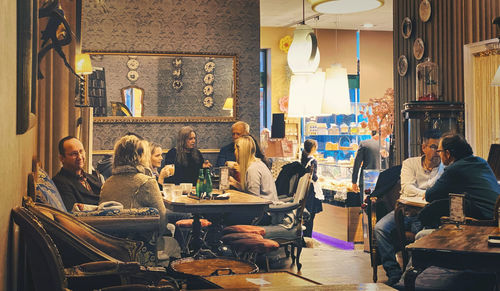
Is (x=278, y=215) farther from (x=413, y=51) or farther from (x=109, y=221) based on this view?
(x=413, y=51)

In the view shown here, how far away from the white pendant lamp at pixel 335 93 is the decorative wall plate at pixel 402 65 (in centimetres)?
79

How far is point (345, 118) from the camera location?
12.7 meters

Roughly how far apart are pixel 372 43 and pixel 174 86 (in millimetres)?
6448

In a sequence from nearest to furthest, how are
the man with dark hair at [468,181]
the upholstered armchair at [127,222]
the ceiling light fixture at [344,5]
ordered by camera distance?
the upholstered armchair at [127,222], the ceiling light fixture at [344,5], the man with dark hair at [468,181]

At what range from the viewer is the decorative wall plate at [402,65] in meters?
8.68

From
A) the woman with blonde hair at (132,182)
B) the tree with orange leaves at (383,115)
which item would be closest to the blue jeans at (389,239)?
the woman with blonde hair at (132,182)

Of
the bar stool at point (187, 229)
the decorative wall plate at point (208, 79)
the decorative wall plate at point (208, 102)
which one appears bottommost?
the bar stool at point (187, 229)

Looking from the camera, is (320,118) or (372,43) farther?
(372,43)

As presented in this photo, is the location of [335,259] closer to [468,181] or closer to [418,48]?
[468,181]

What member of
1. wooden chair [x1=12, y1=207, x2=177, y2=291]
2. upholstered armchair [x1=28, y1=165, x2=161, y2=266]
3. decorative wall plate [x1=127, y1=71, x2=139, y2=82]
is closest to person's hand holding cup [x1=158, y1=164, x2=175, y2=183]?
decorative wall plate [x1=127, y1=71, x2=139, y2=82]

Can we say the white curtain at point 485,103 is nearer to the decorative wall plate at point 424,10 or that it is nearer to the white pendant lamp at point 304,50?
the decorative wall plate at point 424,10

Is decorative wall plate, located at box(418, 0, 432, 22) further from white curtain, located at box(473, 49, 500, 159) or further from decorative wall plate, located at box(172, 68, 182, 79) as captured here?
decorative wall plate, located at box(172, 68, 182, 79)

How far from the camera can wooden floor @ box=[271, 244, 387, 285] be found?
6.31 metres

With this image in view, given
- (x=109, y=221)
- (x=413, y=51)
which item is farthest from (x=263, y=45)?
(x=109, y=221)
